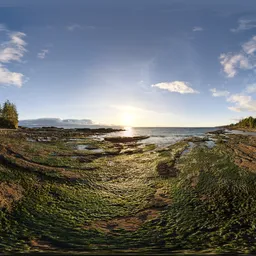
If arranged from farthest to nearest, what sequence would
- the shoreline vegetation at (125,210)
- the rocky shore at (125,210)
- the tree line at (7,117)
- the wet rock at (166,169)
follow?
the tree line at (7,117) < the wet rock at (166,169) < the rocky shore at (125,210) < the shoreline vegetation at (125,210)

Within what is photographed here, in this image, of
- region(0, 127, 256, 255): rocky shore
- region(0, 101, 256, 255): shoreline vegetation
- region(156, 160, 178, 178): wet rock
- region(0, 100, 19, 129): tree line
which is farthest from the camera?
region(0, 100, 19, 129): tree line

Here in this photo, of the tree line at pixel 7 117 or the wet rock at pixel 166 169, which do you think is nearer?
the wet rock at pixel 166 169

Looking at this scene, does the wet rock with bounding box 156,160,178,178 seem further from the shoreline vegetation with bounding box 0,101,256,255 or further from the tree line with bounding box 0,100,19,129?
the tree line with bounding box 0,100,19,129

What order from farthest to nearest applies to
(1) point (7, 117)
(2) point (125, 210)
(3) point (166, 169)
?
(1) point (7, 117), (3) point (166, 169), (2) point (125, 210)

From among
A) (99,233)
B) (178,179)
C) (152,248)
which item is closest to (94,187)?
(99,233)

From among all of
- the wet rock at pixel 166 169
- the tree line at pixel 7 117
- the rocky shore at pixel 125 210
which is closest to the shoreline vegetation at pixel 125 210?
the rocky shore at pixel 125 210

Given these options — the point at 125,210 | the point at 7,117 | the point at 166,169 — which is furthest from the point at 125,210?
the point at 7,117

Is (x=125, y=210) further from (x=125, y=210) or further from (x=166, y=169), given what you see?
(x=166, y=169)

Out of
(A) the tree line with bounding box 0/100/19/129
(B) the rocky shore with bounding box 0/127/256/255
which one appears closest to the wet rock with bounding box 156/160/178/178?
(B) the rocky shore with bounding box 0/127/256/255

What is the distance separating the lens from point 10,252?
848cm

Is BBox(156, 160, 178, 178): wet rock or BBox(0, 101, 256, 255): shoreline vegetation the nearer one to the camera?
BBox(0, 101, 256, 255): shoreline vegetation

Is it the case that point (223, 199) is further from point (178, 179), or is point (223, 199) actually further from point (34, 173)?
point (34, 173)

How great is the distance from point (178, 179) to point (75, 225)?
14019 millimetres

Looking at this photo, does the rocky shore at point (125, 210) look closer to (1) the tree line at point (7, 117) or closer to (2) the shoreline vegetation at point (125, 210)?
(2) the shoreline vegetation at point (125, 210)
